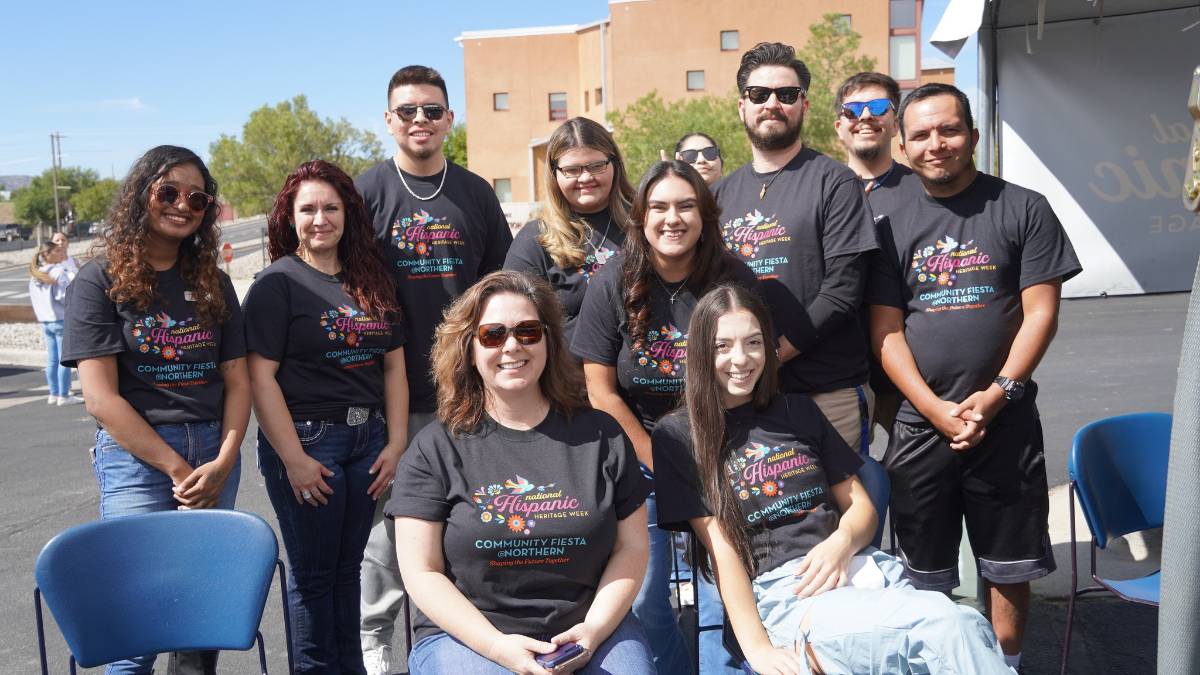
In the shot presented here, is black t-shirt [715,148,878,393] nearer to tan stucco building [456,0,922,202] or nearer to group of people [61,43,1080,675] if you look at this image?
group of people [61,43,1080,675]

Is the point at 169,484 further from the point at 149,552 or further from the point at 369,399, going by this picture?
the point at 369,399

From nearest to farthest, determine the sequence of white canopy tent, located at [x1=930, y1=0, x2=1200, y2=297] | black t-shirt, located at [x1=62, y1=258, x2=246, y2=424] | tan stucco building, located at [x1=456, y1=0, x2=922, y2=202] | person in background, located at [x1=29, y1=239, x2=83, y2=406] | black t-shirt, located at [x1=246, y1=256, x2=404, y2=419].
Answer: black t-shirt, located at [x1=62, y1=258, x2=246, y2=424] → black t-shirt, located at [x1=246, y1=256, x2=404, y2=419] → white canopy tent, located at [x1=930, y1=0, x2=1200, y2=297] → person in background, located at [x1=29, y1=239, x2=83, y2=406] → tan stucco building, located at [x1=456, y1=0, x2=922, y2=202]

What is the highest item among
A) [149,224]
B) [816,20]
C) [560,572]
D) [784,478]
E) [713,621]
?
[816,20]

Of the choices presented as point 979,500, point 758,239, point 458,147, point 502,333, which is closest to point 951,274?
point 758,239

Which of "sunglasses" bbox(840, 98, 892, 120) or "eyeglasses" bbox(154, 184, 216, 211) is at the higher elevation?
"sunglasses" bbox(840, 98, 892, 120)

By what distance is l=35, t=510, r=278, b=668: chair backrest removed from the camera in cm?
283

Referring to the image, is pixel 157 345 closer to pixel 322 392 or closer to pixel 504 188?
pixel 322 392

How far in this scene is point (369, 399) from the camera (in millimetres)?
3576

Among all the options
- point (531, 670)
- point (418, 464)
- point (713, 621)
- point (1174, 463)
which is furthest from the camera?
point (713, 621)

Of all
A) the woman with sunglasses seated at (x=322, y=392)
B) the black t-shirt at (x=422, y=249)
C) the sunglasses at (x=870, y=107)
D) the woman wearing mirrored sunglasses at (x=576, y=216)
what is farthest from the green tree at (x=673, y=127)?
the woman with sunglasses seated at (x=322, y=392)

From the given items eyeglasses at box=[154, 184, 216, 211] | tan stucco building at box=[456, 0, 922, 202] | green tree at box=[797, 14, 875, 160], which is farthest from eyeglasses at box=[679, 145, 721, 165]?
tan stucco building at box=[456, 0, 922, 202]

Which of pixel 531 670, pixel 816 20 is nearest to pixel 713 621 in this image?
pixel 531 670

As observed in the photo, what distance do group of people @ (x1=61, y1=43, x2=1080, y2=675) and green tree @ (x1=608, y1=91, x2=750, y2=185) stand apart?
29.0 m

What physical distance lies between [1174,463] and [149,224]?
3.05 metres
